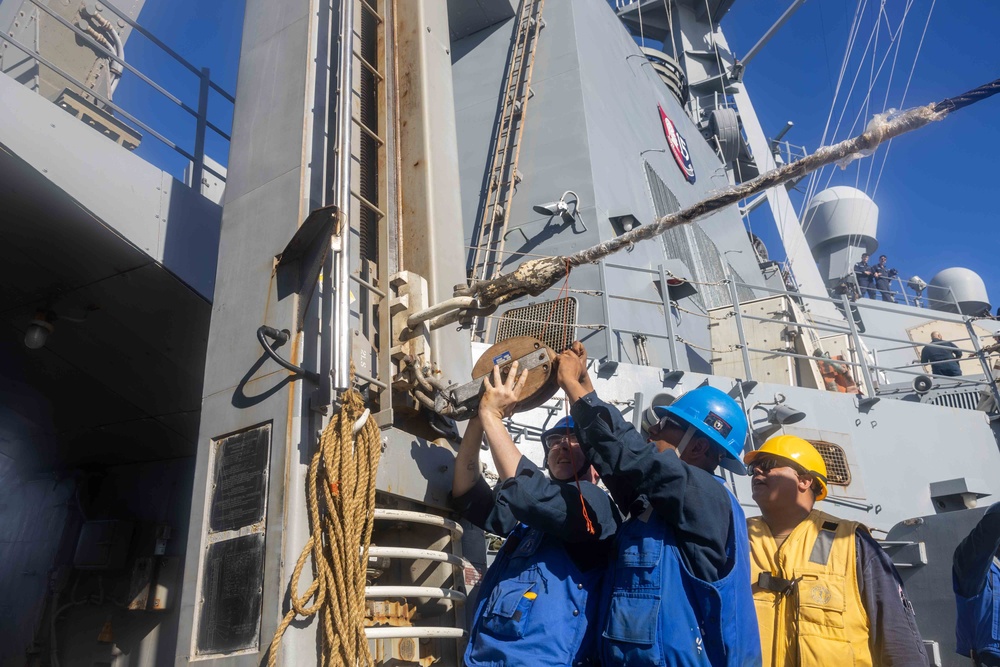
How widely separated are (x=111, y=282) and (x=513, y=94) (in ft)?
17.3

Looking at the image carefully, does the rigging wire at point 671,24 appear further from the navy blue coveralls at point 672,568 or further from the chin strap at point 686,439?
the navy blue coveralls at point 672,568

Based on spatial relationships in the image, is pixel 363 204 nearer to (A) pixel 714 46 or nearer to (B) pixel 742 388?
(B) pixel 742 388

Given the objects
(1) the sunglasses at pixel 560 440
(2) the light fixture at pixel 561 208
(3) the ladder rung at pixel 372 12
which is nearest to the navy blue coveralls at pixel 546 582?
(1) the sunglasses at pixel 560 440

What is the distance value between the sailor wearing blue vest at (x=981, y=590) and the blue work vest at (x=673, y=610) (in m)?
1.00

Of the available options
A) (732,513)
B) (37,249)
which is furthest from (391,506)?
(37,249)

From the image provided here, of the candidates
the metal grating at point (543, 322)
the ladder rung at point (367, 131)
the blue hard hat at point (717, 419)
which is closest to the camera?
the blue hard hat at point (717, 419)

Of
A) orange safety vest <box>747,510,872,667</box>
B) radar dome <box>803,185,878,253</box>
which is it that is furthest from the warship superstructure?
radar dome <box>803,185,878,253</box>

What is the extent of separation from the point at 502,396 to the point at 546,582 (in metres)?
0.70

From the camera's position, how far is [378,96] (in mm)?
4039

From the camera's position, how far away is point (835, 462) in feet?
20.2

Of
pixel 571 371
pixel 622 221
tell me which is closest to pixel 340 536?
pixel 571 371

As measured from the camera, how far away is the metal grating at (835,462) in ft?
19.7

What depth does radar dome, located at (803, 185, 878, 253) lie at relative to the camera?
23.4m

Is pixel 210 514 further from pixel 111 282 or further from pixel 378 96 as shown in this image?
pixel 378 96
